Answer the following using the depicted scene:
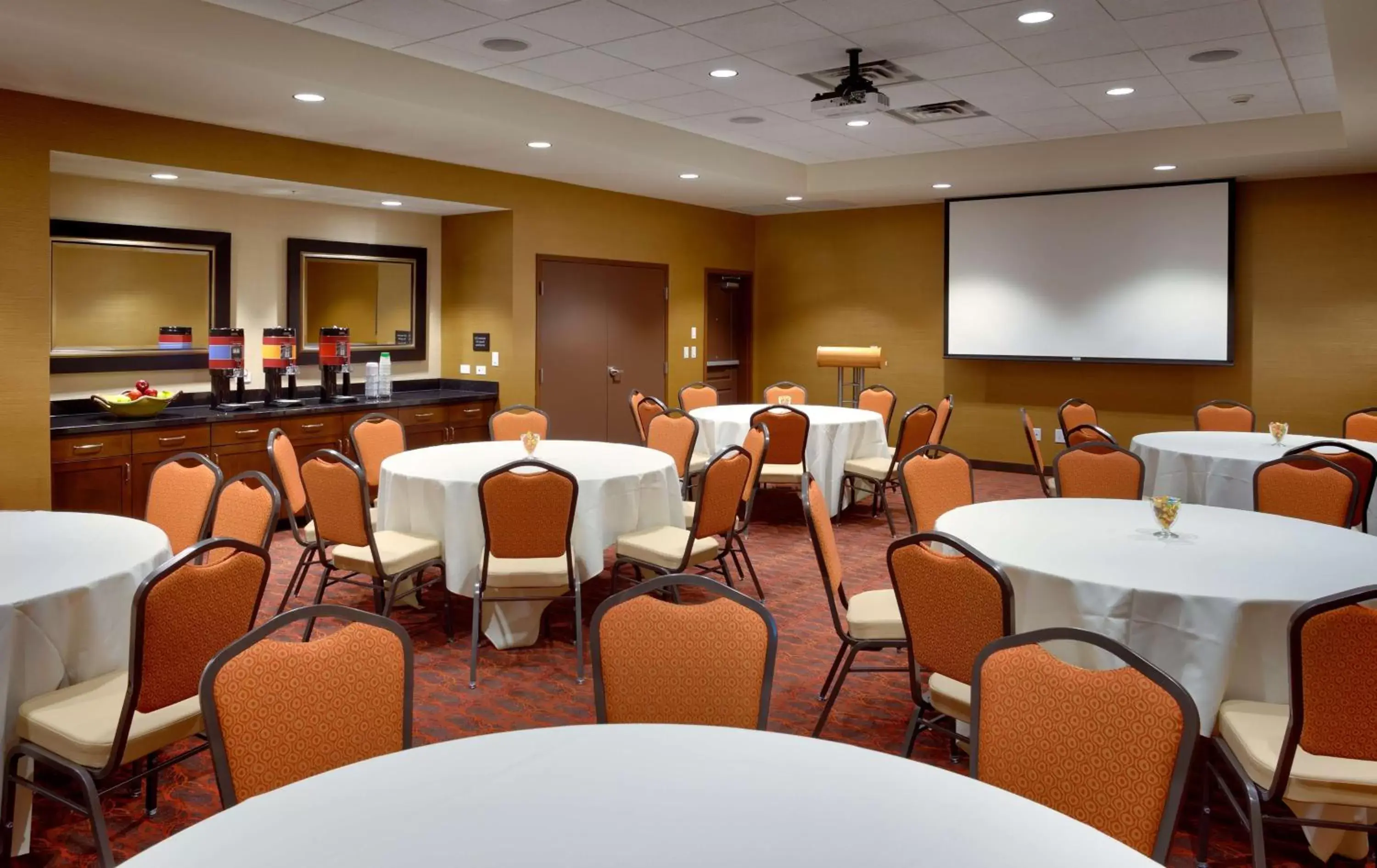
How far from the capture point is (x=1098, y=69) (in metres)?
5.88

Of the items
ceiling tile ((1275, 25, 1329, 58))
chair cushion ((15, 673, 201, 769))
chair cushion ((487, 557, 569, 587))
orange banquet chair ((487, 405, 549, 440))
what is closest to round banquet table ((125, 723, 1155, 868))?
chair cushion ((15, 673, 201, 769))

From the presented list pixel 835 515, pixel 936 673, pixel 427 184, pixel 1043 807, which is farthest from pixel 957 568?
pixel 427 184

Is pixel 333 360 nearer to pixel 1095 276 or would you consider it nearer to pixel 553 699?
pixel 553 699

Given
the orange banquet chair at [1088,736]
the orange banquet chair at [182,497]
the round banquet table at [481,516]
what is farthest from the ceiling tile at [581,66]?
the orange banquet chair at [1088,736]

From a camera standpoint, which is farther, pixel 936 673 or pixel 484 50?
pixel 484 50

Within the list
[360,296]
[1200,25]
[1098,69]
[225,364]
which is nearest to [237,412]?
[225,364]

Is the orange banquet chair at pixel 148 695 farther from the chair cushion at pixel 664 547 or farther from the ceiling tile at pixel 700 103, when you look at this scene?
the ceiling tile at pixel 700 103

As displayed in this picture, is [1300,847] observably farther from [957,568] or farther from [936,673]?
[957,568]

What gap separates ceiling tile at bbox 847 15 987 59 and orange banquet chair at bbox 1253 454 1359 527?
8.58ft

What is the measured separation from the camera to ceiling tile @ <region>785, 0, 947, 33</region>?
185 inches

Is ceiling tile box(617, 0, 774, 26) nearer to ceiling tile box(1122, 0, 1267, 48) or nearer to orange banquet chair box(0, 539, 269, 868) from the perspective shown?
ceiling tile box(1122, 0, 1267, 48)

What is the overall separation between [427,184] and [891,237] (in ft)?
16.9

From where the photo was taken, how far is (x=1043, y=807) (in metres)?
1.55

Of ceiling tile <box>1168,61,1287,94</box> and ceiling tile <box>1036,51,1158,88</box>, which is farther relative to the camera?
ceiling tile <box>1168,61,1287,94</box>
